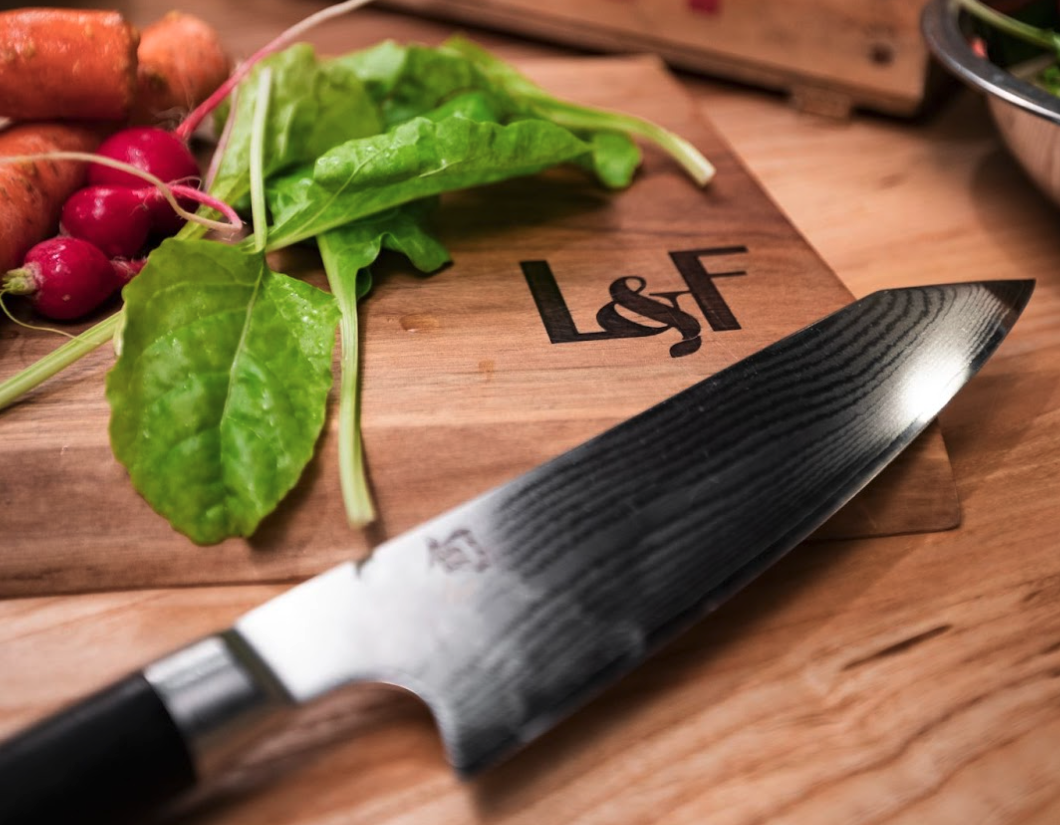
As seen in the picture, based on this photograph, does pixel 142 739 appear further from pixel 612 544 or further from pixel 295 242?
pixel 295 242

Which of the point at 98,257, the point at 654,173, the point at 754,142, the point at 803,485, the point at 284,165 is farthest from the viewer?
the point at 754,142

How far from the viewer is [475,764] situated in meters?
0.54

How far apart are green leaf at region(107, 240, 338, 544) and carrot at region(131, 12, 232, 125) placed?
394mm

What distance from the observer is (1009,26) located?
1.08m

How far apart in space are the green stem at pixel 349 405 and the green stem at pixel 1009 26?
2.41 feet

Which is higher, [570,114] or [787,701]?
[570,114]

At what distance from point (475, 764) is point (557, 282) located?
48 cm

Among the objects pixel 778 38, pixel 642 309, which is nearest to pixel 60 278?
pixel 642 309

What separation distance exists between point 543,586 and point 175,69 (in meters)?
0.76

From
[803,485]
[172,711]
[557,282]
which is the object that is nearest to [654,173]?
[557,282]

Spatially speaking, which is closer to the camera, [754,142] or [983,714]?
[983,714]

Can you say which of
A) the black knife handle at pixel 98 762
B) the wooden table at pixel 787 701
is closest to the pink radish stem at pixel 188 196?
the wooden table at pixel 787 701

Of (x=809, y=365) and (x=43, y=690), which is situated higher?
(x=809, y=365)

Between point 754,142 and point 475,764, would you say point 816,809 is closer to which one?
point 475,764
